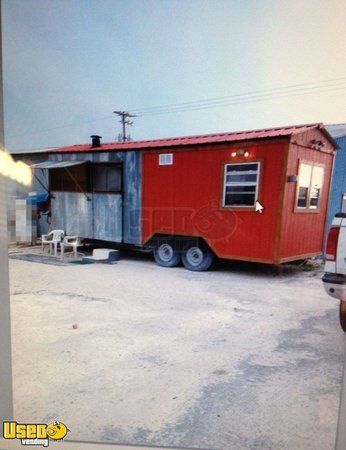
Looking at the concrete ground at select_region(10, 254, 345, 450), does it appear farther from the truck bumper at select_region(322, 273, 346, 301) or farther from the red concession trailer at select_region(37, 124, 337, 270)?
the red concession trailer at select_region(37, 124, 337, 270)

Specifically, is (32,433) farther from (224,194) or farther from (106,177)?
(106,177)

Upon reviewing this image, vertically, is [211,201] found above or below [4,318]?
above

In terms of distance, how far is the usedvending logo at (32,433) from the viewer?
4.89 feet

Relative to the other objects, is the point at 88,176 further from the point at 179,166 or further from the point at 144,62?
the point at 144,62

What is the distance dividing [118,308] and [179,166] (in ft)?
11.7

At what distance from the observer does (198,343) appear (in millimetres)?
2877

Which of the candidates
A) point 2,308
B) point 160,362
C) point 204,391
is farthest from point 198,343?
point 2,308

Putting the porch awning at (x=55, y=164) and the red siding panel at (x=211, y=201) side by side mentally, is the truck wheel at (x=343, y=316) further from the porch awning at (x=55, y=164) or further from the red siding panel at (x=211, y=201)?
the porch awning at (x=55, y=164)

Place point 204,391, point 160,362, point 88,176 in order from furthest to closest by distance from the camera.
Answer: point 88,176, point 160,362, point 204,391

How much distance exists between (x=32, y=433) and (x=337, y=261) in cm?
304

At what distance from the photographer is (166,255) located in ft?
22.0

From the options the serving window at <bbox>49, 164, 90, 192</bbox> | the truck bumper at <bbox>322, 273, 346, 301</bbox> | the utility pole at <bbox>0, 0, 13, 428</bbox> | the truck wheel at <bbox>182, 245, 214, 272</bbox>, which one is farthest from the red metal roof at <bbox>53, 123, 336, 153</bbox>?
the utility pole at <bbox>0, 0, 13, 428</bbox>

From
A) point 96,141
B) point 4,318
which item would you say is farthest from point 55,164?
point 4,318

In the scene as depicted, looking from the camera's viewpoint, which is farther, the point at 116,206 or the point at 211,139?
the point at 116,206
